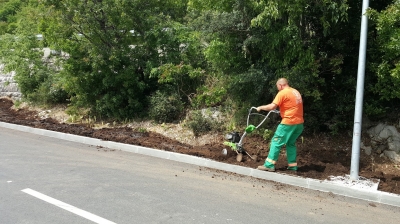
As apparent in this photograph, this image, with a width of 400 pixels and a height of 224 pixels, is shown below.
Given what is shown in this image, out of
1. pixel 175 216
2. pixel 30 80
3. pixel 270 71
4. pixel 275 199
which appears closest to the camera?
pixel 175 216

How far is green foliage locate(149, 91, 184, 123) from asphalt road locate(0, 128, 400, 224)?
118 inches

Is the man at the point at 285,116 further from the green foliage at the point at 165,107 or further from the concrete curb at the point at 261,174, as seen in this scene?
the green foliage at the point at 165,107

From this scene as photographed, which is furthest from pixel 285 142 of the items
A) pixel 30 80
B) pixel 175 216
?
pixel 30 80

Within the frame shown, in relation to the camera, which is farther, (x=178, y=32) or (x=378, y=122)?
(x=178, y=32)

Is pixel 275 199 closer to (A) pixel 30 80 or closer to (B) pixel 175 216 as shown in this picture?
(B) pixel 175 216

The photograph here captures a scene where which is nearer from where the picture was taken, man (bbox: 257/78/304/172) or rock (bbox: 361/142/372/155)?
man (bbox: 257/78/304/172)

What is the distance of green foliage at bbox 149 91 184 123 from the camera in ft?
34.2

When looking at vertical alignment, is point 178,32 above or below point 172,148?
above

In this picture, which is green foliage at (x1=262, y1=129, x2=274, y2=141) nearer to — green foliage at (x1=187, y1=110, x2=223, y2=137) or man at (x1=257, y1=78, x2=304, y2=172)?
green foliage at (x1=187, y1=110, x2=223, y2=137)

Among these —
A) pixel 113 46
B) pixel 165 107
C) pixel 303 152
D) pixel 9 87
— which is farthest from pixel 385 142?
pixel 9 87

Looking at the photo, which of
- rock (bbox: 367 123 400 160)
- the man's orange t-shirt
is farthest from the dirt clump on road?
the man's orange t-shirt

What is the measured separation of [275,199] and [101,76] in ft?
25.1

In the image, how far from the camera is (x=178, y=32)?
36.4 feet

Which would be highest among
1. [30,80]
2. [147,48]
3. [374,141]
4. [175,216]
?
[147,48]
